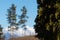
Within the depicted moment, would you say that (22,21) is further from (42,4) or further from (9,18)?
(42,4)

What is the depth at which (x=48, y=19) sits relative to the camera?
22203mm

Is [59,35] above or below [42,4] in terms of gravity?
below

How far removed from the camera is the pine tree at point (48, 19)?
71.3 ft

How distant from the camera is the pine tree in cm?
2172

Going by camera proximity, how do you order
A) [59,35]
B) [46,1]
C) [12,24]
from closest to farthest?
1. [59,35]
2. [46,1]
3. [12,24]

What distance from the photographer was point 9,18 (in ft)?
302

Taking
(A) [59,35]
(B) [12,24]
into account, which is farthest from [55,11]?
(B) [12,24]

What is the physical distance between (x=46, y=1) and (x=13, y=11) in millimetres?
70627

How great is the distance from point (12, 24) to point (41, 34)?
69.2 m

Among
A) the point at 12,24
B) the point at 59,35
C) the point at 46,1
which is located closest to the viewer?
the point at 59,35

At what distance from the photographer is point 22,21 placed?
94.2 meters

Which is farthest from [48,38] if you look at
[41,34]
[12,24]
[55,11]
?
[12,24]

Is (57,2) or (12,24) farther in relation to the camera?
(12,24)

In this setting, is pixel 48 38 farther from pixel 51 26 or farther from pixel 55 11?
pixel 55 11
